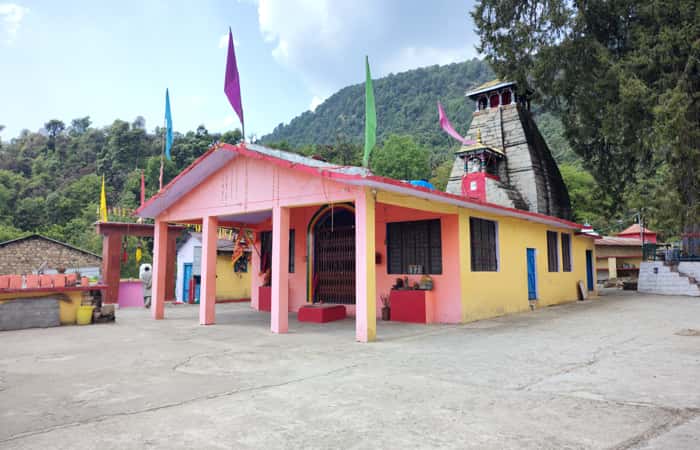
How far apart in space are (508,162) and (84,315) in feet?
62.0

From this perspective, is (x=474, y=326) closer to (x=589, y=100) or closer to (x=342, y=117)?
(x=589, y=100)

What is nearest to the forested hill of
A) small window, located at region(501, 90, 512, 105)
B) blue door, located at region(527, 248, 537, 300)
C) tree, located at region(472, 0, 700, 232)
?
small window, located at region(501, 90, 512, 105)

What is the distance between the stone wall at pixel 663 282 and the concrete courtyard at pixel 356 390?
11325mm

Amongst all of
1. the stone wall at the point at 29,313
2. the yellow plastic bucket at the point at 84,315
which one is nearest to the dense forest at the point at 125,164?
the yellow plastic bucket at the point at 84,315

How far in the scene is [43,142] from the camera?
58.9 metres

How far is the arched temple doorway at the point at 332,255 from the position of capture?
470 inches

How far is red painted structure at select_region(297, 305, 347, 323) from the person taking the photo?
35.0 ft

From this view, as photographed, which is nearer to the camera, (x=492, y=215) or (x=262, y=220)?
(x=492, y=215)

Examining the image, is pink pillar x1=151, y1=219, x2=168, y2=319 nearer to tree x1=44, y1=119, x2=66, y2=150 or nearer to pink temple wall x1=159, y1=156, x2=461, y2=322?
pink temple wall x1=159, y1=156, x2=461, y2=322

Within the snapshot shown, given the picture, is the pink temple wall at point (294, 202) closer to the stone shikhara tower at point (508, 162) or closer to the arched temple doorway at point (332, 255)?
the arched temple doorway at point (332, 255)

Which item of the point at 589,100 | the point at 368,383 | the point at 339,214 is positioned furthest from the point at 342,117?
the point at 368,383

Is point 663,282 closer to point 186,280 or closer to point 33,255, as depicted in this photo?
point 186,280

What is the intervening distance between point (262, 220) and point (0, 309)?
6.55 meters

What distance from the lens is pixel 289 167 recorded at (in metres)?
8.54
